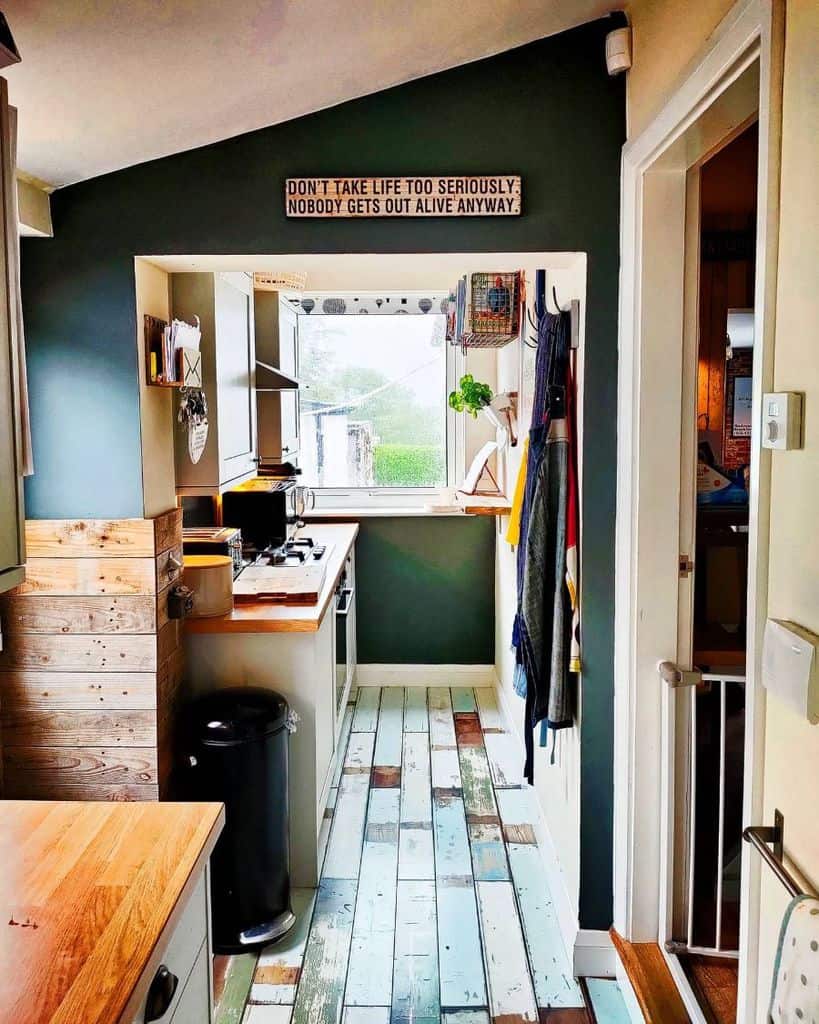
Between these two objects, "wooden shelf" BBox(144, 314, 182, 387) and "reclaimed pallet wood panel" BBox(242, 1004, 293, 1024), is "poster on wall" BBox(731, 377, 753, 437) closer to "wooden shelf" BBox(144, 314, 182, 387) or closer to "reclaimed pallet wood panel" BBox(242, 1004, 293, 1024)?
"wooden shelf" BBox(144, 314, 182, 387)

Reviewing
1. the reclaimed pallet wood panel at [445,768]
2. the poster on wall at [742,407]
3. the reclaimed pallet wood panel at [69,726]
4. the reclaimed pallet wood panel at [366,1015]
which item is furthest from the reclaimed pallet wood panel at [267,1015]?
the poster on wall at [742,407]

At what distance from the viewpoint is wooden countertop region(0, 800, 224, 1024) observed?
118cm

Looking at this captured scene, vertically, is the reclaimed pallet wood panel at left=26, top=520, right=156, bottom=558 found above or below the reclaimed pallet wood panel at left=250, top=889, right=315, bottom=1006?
above

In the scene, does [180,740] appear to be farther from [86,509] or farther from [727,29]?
[727,29]

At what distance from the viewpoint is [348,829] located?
11.1 feet

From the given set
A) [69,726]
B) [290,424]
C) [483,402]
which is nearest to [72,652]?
[69,726]

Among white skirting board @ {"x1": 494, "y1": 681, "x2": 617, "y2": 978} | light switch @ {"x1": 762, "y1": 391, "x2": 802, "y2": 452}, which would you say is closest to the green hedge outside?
white skirting board @ {"x1": 494, "y1": 681, "x2": 617, "y2": 978}

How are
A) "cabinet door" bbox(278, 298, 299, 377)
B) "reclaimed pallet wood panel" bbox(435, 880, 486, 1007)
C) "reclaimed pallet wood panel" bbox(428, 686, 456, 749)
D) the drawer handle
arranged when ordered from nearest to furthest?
the drawer handle < "reclaimed pallet wood panel" bbox(435, 880, 486, 1007) < "reclaimed pallet wood panel" bbox(428, 686, 456, 749) < "cabinet door" bbox(278, 298, 299, 377)

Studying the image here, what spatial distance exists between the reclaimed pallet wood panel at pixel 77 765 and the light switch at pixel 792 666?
5.82 ft

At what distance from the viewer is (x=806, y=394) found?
130 centimetres

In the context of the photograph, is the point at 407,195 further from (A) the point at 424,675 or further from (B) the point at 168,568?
(A) the point at 424,675

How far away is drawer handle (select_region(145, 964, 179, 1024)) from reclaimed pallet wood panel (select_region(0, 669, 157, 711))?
120cm

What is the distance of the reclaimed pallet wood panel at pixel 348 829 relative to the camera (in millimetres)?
3111

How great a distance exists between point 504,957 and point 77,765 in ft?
4.40
